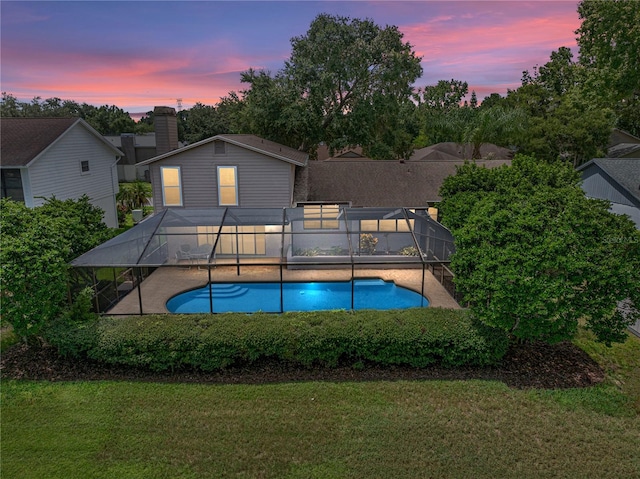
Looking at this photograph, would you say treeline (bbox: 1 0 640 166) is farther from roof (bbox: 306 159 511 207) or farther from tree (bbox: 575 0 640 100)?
roof (bbox: 306 159 511 207)

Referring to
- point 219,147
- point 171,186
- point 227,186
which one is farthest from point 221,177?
point 171,186

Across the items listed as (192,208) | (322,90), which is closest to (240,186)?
(192,208)

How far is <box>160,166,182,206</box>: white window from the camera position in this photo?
19.5 metres

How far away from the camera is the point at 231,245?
17.7m

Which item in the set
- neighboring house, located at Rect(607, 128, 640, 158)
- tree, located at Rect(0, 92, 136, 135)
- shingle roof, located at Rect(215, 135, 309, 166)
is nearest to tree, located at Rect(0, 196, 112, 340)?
shingle roof, located at Rect(215, 135, 309, 166)

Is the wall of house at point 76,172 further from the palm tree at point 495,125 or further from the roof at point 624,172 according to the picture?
the roof at point 624,172

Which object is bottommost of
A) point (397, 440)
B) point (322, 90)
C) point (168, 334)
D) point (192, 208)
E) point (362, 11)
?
point (397, 440)

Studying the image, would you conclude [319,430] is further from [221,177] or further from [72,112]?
[72,112]

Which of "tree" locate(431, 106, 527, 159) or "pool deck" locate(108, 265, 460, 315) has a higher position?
"tree" locate(431, 106, 527, 159)

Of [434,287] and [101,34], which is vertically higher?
[101,34]

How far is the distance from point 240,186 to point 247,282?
5227 mm

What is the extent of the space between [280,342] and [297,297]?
5520 mm

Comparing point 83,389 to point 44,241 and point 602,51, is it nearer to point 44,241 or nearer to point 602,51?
point 44,241

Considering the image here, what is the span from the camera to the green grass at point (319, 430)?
745 centimetres
